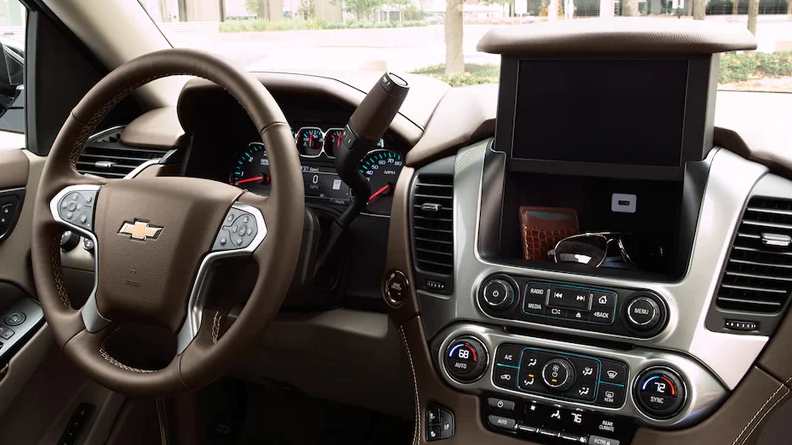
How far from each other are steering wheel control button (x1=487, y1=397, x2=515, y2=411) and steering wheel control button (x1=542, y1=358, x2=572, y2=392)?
0.29ft

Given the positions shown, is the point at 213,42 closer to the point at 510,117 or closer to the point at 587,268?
the point at 510,117

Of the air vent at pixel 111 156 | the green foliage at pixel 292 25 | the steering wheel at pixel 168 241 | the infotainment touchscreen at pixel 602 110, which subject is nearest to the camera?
the steering wheel at pixel 168 241

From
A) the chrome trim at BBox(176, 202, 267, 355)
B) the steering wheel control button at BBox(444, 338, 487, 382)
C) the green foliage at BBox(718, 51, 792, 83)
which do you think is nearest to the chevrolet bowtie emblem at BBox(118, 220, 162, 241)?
the chrome trim at BBox(176, 202, 267, 355)

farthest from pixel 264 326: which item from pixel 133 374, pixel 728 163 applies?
pixel 728 163

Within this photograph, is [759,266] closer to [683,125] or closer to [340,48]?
[683,125]

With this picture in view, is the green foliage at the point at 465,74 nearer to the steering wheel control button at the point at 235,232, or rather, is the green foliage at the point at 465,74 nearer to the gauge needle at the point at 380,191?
the gauge needle at the point at 380,191

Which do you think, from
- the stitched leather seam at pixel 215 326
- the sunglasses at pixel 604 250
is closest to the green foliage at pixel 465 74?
the sunglasses at pixel 604 250

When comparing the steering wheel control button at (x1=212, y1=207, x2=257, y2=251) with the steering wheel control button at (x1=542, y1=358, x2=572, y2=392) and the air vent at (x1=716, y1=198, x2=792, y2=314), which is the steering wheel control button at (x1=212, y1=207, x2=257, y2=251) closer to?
the steering wheel control button at (x1=542, y1=358, x2=572, y2=392)

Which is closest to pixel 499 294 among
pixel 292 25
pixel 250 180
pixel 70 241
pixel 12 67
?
pixel 250 180

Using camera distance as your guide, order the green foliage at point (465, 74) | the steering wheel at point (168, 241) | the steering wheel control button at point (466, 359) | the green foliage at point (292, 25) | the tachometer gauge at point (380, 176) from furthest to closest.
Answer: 1. the green foliage at point (292, 25)
2. the tachometer gauge at point (380, 176)
3. the green foliage at point (465, 74)
4. the steering wheel control button at point (466, 359)
5. the steering wheel at point (168, 241)

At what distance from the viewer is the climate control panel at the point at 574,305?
1259 millimetres

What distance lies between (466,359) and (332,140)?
0.73 m

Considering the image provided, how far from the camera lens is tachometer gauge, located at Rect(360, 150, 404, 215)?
1.79 m

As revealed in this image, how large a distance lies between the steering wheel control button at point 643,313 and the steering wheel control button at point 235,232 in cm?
68
